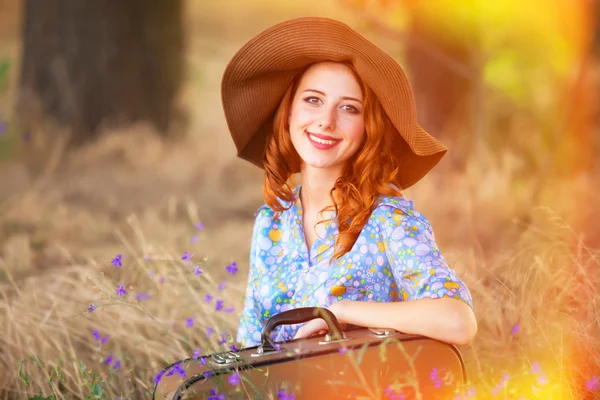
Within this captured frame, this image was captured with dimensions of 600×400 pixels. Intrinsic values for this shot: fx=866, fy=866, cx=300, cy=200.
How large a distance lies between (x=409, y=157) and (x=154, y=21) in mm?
4071

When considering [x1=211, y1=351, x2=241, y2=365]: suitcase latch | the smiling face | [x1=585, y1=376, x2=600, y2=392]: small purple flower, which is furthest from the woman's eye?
[x1=585, y1=376, x2=600, y2=392]: small purple flower

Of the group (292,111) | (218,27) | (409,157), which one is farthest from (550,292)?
(218,27)

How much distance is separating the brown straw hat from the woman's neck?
0.26 m

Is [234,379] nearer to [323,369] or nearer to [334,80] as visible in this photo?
[323,369]

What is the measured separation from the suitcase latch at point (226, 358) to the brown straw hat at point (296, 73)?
0.93 metres

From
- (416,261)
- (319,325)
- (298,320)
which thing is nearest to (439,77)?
(416,261)

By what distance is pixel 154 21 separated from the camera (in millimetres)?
6500

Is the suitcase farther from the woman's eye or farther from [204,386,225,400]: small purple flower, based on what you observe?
the woman's eye

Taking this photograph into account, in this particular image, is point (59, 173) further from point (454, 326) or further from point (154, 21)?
point (454, 326)

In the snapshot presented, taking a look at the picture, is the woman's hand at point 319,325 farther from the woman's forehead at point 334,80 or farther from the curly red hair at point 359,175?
the woman's forehead at point 334,80

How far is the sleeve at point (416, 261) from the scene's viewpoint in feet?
7.60

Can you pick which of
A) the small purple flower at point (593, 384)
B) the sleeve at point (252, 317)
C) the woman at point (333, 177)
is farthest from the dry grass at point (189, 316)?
the woman at point (333, 177)

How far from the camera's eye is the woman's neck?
2766 millimetres

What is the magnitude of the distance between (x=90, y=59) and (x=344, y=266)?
428 cm
